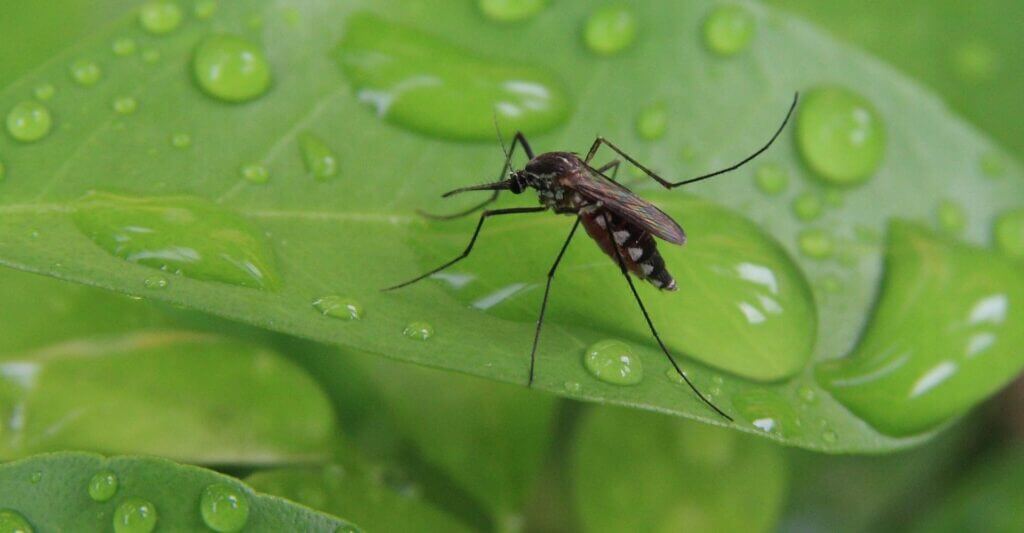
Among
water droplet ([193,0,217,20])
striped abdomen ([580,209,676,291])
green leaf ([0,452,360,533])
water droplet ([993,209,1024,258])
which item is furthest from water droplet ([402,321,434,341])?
water droplet ([993,209,1024,258])

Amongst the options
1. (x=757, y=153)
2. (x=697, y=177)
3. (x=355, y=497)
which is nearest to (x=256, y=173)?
(x=355, y=497)

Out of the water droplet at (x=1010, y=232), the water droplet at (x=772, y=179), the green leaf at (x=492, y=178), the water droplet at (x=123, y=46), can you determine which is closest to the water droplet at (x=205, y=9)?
the green leaf at (x=492, y=178)

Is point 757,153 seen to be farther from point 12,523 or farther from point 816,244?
point 12,523

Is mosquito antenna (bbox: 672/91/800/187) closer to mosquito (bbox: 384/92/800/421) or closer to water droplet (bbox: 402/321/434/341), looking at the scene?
mosquito (bbox: 384/92/800/421)

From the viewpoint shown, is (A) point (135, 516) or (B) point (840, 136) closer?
(A) point (135, 516)

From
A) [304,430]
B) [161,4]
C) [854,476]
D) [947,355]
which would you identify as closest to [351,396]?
[304,430]

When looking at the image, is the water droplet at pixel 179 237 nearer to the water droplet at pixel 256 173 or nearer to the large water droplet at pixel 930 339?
the water droplet at pixel 256 173
